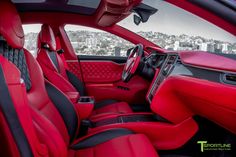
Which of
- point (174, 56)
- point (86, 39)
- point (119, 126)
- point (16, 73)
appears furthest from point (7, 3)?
point (86, 39)

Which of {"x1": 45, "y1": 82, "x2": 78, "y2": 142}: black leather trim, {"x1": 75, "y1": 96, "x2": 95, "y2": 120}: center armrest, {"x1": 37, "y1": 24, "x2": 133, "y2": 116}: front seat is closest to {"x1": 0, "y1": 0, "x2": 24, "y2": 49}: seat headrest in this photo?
{"x1": 45, "y1": 82, "x2": 78, "y2": 142}: black leather trim

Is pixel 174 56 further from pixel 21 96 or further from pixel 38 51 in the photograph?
pixel 21 96

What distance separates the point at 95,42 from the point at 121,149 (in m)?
1.70

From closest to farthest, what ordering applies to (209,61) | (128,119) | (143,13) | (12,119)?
(12,119) < (209,61) < (128,119) < (143,13)

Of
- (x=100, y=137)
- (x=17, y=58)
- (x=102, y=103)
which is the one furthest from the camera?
(x=102, y=103)

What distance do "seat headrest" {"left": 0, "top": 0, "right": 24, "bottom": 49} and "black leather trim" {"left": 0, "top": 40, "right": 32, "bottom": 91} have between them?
4 cm

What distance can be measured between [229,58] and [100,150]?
26.5 inches

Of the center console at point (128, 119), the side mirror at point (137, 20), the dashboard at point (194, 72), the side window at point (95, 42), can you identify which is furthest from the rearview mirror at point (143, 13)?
the center console at point (128, 119)

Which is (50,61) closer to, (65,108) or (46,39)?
(46,39)

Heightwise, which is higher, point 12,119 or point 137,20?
point 137,20

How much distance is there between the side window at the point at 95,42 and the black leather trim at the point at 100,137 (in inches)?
59.3

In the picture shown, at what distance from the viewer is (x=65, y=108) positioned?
1.30m

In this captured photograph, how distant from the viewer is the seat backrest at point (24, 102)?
2.40 ft

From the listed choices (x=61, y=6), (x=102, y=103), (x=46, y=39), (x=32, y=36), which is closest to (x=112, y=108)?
(x=102, y=103)
